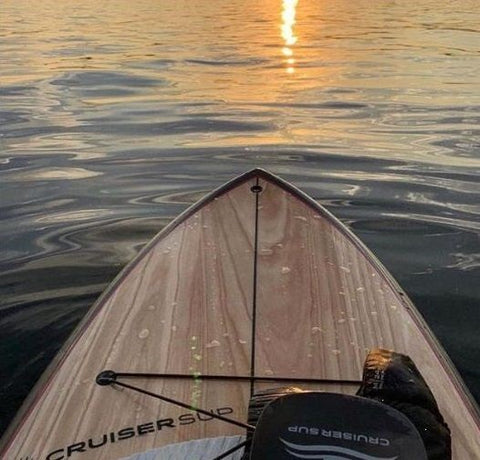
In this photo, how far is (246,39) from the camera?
19188 millimetres

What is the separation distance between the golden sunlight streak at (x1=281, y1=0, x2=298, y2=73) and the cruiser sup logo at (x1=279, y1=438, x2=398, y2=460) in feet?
40.8

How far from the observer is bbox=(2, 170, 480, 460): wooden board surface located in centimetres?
253

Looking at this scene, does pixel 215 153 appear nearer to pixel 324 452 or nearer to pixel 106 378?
pixel 106 378

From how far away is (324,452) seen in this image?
167cm

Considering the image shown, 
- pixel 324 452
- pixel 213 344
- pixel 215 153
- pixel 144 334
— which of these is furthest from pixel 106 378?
pixel 215 153

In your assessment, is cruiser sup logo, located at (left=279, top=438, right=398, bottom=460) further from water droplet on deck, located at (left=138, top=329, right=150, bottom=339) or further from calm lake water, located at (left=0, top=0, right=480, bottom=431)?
calm lake water, located at (left=0, top=0, right=480, bottom=431)

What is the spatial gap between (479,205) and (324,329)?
311 cm

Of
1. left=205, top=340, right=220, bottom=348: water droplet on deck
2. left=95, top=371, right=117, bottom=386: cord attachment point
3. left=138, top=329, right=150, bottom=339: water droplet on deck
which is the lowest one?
left=95, top=371, right=117, bottom=386: cord attachment point

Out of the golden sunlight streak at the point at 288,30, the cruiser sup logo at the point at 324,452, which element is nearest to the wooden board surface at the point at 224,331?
the cruiser sup logo at the point at 324,452

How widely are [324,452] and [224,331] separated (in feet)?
4.84

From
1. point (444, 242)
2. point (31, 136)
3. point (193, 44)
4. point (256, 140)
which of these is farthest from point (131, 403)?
point (193, 44)

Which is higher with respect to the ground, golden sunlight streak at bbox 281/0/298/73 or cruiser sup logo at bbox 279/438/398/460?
golden sunlight streak at bbox 281/0/298/73

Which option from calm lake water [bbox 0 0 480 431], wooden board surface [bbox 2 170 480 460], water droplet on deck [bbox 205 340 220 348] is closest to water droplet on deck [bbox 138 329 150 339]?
wooden board surface [bbox 2 170 480 460]

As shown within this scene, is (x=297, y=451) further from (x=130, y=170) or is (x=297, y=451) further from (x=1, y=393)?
(x=130, y=170)
